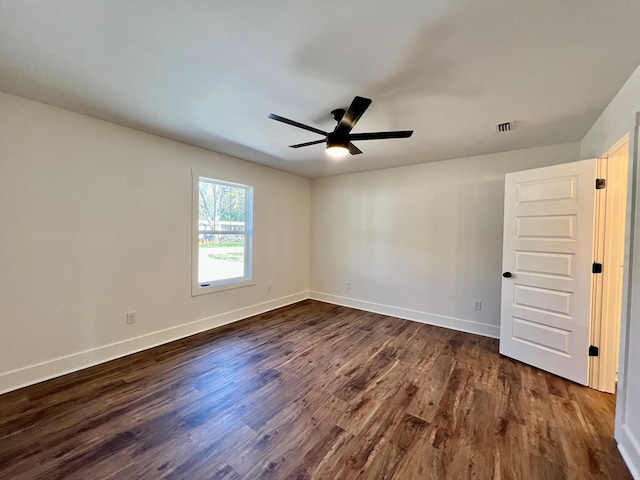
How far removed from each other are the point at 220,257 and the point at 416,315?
3148 mm

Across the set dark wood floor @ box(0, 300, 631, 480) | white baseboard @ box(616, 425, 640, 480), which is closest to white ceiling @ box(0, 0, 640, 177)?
white baseboard @ box(616, 425, 640, 480)

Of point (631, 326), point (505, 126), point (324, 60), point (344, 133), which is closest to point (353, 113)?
point (344, 133)

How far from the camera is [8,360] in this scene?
221 centimetres

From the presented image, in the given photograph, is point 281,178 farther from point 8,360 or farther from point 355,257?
point 8,360

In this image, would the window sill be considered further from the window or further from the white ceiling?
the white ceiling

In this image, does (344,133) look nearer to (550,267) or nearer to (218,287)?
(550,267)

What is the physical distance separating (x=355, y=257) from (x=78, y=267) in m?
3.74

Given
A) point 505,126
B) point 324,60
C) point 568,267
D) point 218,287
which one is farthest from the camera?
point 218,287

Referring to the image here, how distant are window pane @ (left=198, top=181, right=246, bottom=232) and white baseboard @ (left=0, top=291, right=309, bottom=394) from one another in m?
1.31

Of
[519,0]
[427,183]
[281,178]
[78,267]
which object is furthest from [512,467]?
[281,178]

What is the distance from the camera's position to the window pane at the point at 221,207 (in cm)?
370

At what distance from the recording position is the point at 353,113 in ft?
6.24

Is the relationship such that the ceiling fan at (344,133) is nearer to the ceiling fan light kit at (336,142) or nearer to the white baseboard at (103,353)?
the ceiling fan light kit at (336,142)

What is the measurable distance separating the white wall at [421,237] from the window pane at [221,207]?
1627 mm
